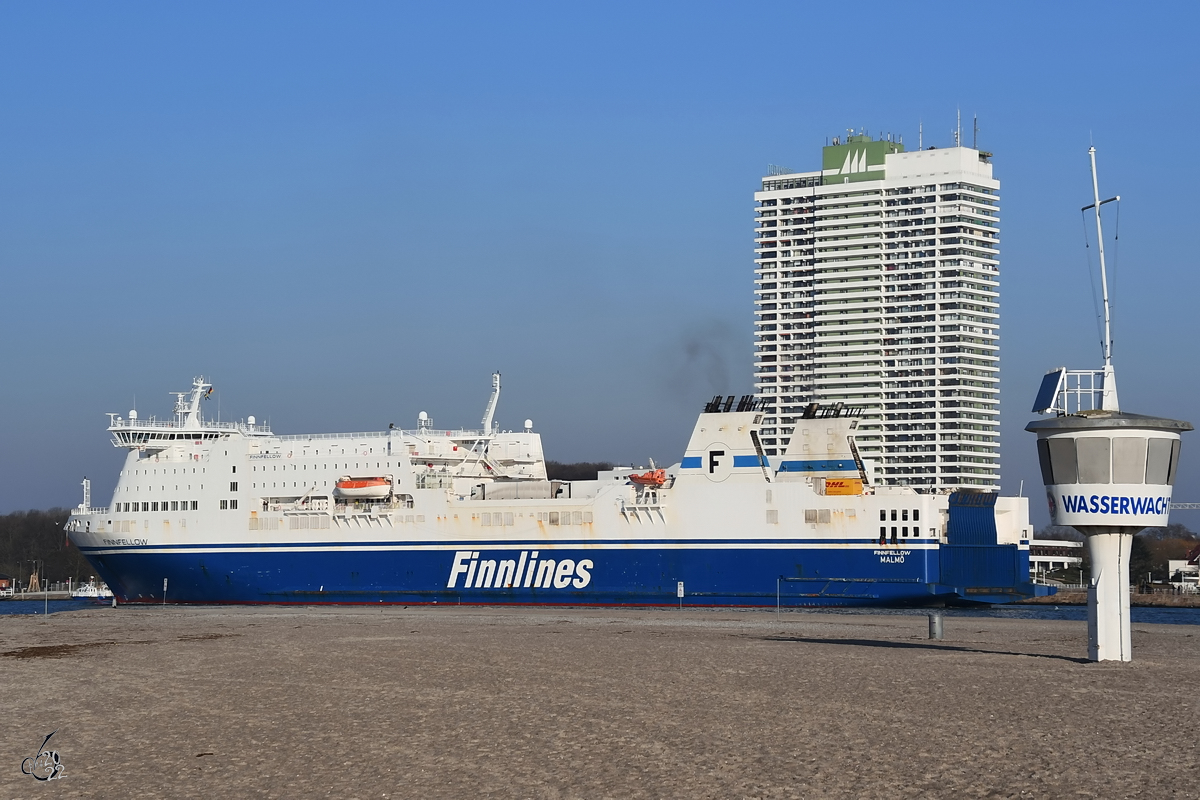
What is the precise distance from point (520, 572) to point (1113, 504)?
31.9 metres

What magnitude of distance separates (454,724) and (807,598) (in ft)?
111

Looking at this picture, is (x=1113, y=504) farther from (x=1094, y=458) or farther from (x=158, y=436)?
(x=158, y=436)

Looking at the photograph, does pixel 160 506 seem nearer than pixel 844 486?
No

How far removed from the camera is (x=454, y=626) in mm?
34188

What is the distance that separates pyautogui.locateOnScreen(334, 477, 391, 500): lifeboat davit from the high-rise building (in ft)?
247

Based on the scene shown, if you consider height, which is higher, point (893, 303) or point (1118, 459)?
point (893, 303)

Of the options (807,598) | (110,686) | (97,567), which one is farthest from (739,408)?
(110,686)

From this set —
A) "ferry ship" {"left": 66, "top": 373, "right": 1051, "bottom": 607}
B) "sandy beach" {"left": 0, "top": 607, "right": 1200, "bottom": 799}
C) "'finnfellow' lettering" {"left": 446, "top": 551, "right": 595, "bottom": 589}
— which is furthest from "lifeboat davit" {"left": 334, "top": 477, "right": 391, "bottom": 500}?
"sandy beach" {"left": 0, "top": 607, "right": 1200, "bottom": 799}

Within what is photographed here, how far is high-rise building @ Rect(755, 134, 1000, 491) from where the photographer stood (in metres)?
124

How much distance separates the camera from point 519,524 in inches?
2039

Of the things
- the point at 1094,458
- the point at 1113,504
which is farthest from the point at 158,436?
the point at 1113,504

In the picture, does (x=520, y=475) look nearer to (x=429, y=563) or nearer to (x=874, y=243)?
(x=429, y=563)

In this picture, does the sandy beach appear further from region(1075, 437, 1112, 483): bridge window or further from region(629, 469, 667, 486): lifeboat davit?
region(629, 469, 667, 486): lifeboat davit

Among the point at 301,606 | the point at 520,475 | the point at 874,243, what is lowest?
the point at 301,606
